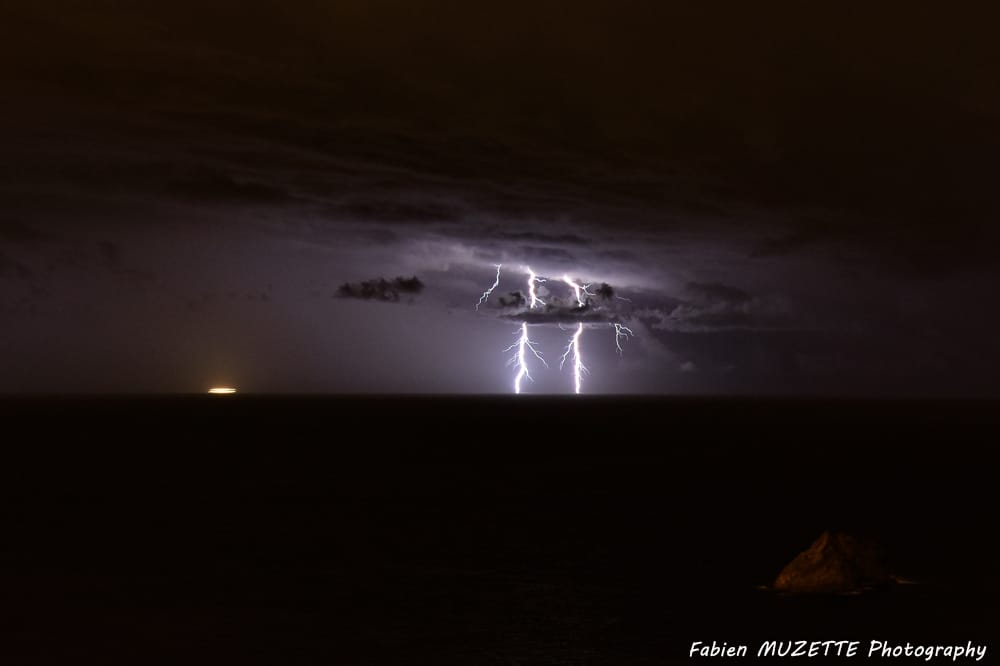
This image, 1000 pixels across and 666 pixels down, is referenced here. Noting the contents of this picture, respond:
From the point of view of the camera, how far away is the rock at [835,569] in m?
33.3

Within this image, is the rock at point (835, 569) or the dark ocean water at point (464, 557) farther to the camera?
the rock at point (835, 569)

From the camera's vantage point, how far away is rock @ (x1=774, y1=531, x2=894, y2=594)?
1312 inches

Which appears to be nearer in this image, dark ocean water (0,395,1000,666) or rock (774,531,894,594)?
dark ocean water (0,395,1000,666)

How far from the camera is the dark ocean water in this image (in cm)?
2962

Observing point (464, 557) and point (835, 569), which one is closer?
point (835, 569)

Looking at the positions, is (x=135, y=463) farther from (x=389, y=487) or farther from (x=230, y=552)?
(x=230, y=552)

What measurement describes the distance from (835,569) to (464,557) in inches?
635

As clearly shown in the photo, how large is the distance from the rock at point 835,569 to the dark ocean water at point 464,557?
73 centimetres

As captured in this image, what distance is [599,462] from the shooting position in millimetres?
95750

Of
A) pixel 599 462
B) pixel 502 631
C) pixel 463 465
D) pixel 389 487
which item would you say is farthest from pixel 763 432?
pixel 502 631

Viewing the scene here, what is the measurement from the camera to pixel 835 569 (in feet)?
109

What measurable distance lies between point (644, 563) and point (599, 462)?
5462 centimetres

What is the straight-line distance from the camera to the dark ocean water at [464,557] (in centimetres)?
2962

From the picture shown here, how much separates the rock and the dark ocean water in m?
0.73
